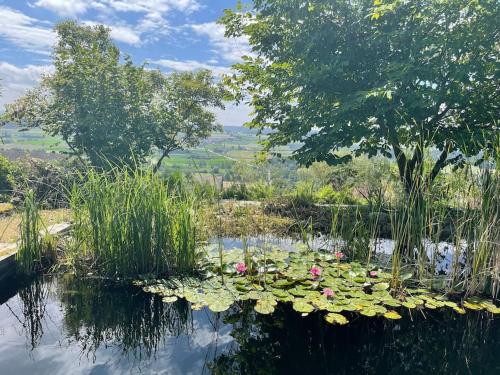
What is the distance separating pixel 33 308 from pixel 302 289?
241cm

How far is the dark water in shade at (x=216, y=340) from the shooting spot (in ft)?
8.41

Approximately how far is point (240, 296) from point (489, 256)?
235cm

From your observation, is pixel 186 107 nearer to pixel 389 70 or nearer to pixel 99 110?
pixel 99 110

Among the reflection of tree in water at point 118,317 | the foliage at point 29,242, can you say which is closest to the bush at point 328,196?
the reflection of tree in water at point 118,317

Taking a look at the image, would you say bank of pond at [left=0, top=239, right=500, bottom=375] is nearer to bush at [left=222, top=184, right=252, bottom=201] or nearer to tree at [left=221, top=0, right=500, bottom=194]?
tree at [left=221, top=0, right=500, bottom=194]

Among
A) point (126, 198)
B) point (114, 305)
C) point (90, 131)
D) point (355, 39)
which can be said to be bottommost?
point (114, 305)

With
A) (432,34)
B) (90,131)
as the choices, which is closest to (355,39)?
(432,34)

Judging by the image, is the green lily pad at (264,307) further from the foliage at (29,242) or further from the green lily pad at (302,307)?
the foliage at (29,242)

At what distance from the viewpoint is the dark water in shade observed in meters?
2.56

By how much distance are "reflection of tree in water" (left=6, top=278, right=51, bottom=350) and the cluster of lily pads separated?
878 mm

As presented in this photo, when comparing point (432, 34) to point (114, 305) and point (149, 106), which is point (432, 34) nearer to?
point (114, 305)

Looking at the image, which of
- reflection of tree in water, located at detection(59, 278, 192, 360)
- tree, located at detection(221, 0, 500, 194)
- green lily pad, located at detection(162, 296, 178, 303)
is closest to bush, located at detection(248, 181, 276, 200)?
tree, located at detection(221, 0, 500, 194)

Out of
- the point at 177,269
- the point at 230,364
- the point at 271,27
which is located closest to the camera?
the point at 230,364

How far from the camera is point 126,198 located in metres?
4.00
